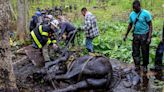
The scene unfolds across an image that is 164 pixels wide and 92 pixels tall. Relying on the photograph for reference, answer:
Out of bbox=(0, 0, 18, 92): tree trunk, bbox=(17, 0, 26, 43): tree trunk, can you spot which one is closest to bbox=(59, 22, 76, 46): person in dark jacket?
bbox=(17, 0, 26, 43): tree trunk

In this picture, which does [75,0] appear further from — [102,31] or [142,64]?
[142,64]

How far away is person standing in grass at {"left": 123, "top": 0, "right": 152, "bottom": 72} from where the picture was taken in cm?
975

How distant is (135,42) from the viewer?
10.3 metres

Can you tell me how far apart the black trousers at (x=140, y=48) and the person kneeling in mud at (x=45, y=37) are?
88.8 inches

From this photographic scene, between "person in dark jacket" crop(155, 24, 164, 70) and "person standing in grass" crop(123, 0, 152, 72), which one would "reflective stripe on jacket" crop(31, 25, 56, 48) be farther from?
"person in dark jacket" crop(155, 24, 164, 70)

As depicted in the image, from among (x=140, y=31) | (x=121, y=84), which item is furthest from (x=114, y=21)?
(x=121, y=84)

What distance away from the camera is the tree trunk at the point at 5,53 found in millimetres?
7719

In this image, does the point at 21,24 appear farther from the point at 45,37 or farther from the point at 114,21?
the point at 114,21

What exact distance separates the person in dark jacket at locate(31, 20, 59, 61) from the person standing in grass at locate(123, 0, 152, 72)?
2231mm

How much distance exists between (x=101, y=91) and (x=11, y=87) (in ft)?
7.74

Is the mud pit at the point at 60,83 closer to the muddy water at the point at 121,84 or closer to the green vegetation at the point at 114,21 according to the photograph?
the muddy water at the point at 121,84

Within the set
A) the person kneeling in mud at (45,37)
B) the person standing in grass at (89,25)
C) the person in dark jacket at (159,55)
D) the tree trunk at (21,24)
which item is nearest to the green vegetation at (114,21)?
the person in dark jacket at (159,55)

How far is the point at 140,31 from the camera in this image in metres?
10.0

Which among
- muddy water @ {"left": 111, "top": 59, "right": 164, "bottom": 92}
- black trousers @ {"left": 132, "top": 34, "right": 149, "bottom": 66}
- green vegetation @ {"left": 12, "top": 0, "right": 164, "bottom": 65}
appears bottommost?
muddy water @ {"left": 111, "top": 59, "right": 164, "bottom": 92}
